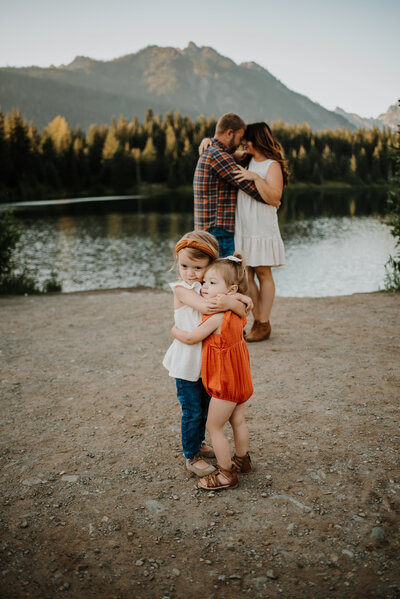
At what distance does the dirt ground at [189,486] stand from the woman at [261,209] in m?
0.90

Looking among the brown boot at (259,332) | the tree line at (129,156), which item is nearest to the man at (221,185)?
the brown boot at (259,332)

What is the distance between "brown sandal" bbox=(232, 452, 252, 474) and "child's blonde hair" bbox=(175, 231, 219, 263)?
1316 millimetres

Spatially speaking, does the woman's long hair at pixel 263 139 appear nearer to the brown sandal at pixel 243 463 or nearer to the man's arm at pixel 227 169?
the man's arm at pixel 227 169

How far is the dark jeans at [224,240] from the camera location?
5.38 meters

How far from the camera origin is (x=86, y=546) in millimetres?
2502

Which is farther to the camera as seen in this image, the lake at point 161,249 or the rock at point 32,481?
the lake at point 161,249

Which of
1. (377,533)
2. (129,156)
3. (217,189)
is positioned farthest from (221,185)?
(129,156)

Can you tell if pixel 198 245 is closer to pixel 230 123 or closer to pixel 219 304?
pixel 219 304

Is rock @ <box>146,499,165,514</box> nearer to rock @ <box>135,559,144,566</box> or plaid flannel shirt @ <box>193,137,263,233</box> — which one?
rock @ <box>135,559,144,566</box>

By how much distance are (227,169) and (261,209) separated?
64 centimetres

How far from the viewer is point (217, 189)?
208 inches

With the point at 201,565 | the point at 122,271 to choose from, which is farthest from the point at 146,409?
the point at 122,271

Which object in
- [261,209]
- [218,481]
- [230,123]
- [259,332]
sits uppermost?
[230,123]

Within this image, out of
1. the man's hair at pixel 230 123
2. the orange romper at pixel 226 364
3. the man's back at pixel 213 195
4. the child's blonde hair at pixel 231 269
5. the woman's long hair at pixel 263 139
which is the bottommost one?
the orange romper at pixel 226 364
